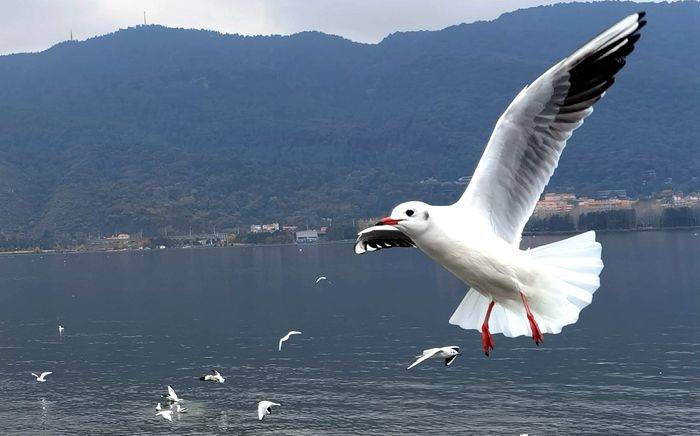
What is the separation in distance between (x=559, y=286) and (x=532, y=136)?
1.14m

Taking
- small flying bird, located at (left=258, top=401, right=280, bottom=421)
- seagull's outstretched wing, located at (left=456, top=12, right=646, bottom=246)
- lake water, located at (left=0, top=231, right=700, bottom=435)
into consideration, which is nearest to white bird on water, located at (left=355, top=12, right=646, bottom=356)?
seagull's outstretched wing, located at (left=456, top=12, right=646, bottom=246)

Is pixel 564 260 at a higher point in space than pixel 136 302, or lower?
higher

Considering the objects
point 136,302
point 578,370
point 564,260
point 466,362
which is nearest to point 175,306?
point 136,302

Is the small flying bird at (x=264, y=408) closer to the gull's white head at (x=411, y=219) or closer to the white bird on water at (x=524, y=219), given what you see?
the white bird on water at (x=524, y=219)

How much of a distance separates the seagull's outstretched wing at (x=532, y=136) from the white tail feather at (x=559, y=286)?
33 cm

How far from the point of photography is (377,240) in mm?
8109

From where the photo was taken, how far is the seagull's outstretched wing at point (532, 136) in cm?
677

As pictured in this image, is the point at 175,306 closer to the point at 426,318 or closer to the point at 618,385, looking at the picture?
the point at 426,318

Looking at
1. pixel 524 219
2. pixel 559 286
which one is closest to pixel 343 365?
pixel 524 219

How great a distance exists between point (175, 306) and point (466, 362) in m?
54.4

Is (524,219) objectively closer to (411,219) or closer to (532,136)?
(532,136)

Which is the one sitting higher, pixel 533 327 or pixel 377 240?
pixel 377 240

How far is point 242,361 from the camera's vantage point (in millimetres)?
71938

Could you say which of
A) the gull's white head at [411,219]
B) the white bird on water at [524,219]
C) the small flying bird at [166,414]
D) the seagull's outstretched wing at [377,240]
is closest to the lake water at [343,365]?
the small flying bird at [166,414]
